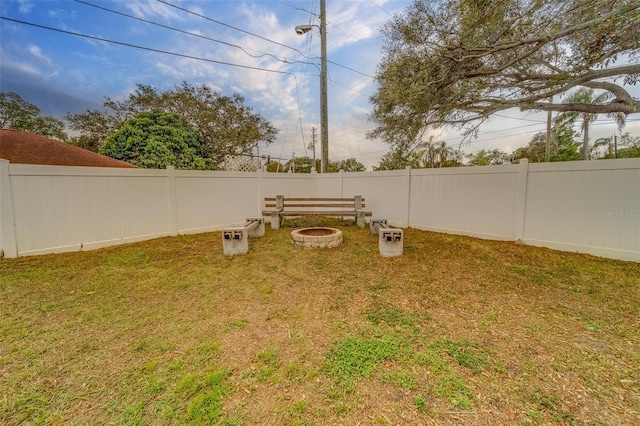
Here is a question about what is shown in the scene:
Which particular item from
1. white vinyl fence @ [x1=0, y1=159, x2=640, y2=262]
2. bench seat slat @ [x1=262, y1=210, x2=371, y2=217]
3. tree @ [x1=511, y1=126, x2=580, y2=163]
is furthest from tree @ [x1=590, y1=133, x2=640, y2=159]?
bench seat slat @ [x1=262, y1=210, x2=371, y2=217]

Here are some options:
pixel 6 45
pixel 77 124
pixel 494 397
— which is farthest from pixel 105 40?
pixel 77 124

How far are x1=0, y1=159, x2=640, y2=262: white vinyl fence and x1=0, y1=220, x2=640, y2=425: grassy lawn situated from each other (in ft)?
1.95

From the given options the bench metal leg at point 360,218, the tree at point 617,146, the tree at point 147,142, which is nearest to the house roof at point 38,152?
the tree at point 147,142

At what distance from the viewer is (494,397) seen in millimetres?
1507

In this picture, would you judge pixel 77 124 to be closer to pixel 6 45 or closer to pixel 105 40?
pixel 6 45

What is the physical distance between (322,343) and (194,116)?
45.4 ft

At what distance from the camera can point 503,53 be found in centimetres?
385

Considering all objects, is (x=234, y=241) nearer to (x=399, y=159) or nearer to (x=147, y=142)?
(x=399, y=159)

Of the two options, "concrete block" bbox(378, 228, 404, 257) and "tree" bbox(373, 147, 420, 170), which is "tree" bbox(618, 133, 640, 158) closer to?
"tree" bbox(373, 147, 420, 170)

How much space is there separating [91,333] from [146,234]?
11.7ft

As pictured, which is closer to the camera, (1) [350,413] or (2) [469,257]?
(1) [350,413]

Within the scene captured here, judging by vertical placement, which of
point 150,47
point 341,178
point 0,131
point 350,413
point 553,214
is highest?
point 150,47

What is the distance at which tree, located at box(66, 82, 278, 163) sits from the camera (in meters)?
12.4

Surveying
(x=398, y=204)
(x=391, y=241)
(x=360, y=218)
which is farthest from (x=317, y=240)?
(x=398, y=204)
